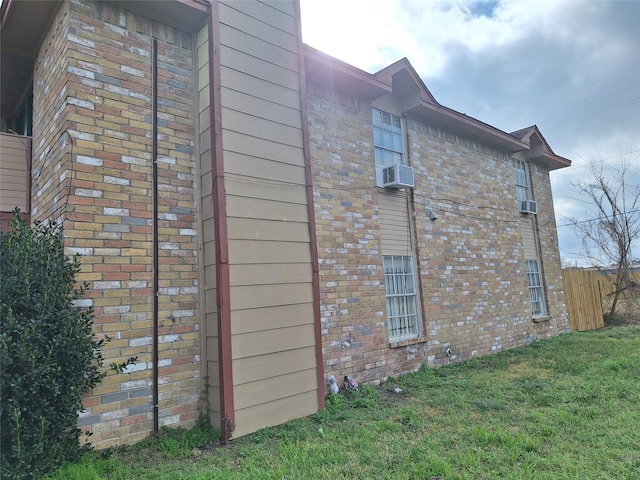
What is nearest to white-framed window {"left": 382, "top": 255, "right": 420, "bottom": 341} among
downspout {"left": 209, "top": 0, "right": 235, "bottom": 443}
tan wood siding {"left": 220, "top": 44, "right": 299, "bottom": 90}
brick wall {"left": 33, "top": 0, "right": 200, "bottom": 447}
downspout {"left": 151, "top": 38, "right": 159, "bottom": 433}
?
tan wood siding {"left": 220, "top": 44, "right": 299, "bottom": 90}

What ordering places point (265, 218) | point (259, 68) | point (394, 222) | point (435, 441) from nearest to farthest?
A: 1. point (435, 441)
2. point (265, 218)
3. point (259, 68)
4. point (394, 222)

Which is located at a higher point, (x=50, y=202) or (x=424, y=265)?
(x=50, y=202)

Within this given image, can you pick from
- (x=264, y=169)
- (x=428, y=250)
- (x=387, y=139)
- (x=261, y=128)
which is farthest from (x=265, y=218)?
(x=428, y=250)

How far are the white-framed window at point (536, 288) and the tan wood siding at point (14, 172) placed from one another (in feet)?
35.7

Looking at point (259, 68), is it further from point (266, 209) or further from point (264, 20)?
point (266, 209)

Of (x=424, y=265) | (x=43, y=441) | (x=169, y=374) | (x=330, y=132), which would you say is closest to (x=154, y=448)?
(x=169, y=374)

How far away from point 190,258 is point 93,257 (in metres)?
0.96

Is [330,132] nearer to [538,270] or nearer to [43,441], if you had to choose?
[43,441]

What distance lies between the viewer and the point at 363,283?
6.60 meters

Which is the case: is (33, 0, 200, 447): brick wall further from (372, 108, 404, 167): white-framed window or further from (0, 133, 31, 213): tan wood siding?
(372, 108, 404, 167): white-framed window

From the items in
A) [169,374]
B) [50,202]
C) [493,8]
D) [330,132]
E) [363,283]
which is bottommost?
[169,374]

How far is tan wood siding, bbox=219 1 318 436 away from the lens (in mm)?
4449

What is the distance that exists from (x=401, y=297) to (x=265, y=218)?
3565 millimetres

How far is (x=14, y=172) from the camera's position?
17.2ft
